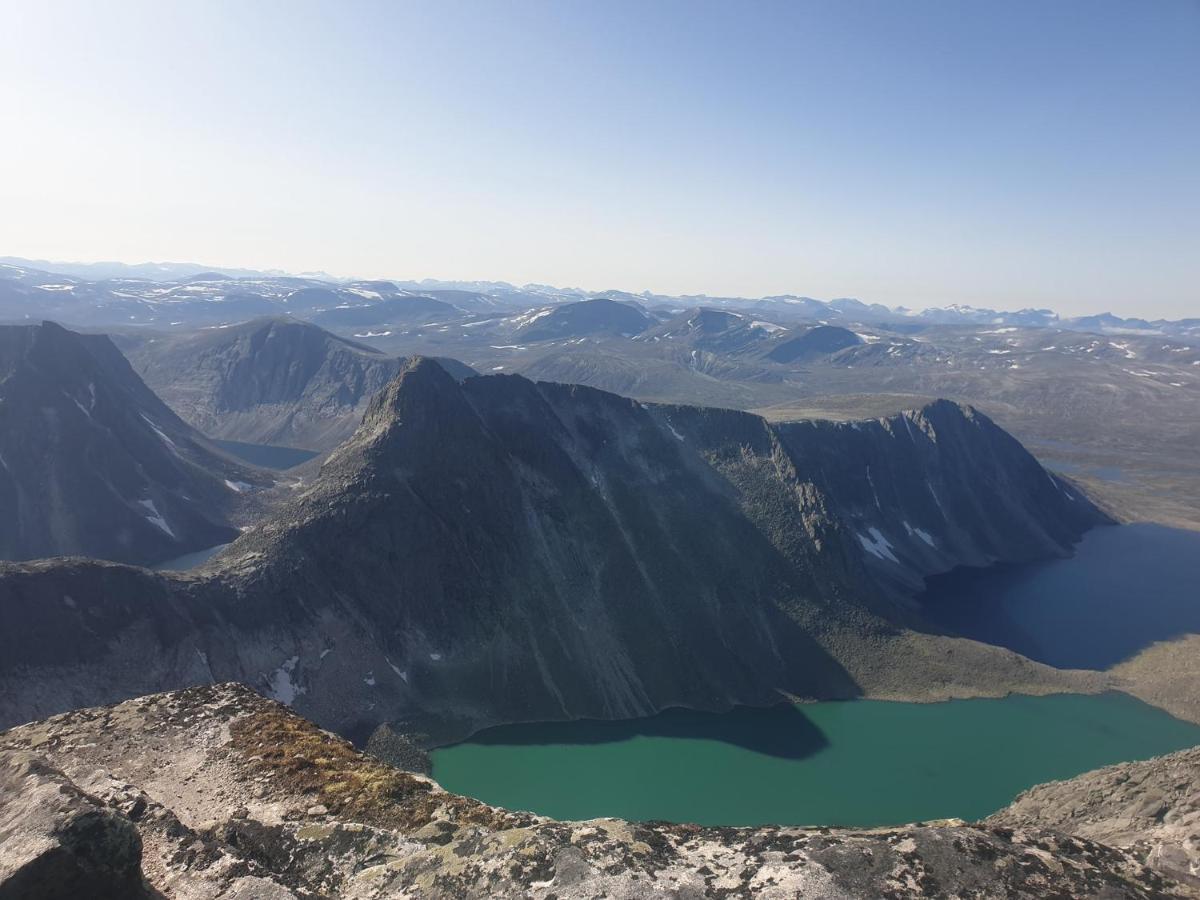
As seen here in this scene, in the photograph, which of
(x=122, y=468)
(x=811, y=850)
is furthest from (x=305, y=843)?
(x=122, y=468)

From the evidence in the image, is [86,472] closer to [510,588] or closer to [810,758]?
[510,588]

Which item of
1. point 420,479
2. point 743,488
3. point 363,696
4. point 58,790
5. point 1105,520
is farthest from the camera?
point 1105,520

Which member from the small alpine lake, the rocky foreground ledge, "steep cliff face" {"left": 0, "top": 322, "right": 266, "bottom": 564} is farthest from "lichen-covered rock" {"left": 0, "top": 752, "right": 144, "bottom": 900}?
"steep cliff face" {"left": 0, "top": 322, "right": 266, "bottom": 564}

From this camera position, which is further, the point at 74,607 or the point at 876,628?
the point at 876,628

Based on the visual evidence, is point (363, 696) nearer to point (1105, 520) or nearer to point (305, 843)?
point (305, 843)

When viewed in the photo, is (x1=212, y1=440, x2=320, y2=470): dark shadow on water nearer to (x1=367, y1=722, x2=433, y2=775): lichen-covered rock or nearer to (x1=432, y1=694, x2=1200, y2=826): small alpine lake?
(x1=367, y1=722, x2=433, y2=775): lichen-covered rock

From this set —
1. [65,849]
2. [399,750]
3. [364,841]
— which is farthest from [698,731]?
[65,849]

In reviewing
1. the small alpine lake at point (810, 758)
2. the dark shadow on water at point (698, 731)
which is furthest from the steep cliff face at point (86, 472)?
the small alpine lake at point (810, 758)

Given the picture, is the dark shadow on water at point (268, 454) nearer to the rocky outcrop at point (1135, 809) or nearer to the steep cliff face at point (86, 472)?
the steep cliff face at point (86, 472)
